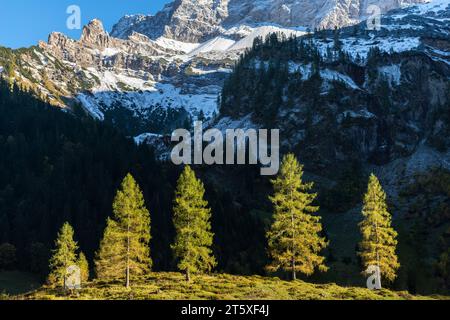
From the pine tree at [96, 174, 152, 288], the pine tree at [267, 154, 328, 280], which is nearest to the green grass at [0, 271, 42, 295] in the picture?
the pine tree at [96, 174, 152, 288]

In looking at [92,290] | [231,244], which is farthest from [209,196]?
[92,290]

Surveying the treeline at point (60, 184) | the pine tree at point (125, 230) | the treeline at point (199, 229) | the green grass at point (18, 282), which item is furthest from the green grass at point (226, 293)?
the treeline at point (60, 184)

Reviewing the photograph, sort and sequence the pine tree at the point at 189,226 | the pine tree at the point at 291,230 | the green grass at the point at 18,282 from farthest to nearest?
the green grass at the point at 18,282 < the pine tree at the point at 291,230 < the pine tree at the point at 189,226

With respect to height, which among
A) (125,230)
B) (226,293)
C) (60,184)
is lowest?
(226,293)

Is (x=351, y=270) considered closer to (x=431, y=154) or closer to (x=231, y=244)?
(x=231, y=244)

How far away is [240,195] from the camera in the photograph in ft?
604

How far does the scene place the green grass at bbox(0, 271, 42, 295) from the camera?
9960 centimetres

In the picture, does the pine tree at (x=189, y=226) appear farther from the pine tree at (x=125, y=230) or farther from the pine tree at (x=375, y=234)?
the pine tree at (x=375, y=234)

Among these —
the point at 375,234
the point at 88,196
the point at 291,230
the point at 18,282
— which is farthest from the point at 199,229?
the point at 88,196

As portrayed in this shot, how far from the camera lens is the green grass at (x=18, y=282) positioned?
3921 inches

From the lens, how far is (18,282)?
107312 millimetres

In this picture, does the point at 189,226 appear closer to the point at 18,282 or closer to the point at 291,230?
the point at 291,230

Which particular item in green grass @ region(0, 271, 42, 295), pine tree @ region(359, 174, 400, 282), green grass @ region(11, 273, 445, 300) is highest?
pine tree @ region(359, 174, 400, 282)

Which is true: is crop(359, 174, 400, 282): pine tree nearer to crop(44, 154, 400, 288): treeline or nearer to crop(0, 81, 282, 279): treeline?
crop(44, 154, 400, 288): treeline
